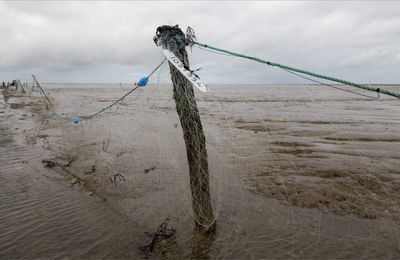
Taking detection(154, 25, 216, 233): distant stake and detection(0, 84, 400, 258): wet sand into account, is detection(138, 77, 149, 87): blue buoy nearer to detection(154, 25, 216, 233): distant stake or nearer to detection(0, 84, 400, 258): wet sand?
detection(0, 84, 400, 258): wet sand

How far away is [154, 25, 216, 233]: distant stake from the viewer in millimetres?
4086

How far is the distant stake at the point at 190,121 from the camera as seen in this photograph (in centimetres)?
409

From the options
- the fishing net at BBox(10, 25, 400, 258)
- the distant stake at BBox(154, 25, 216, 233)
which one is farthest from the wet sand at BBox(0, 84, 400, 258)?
the distant stake at BBox(154, 25, 216, 233)

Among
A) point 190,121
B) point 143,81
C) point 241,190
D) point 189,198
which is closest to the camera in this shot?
point 190,121

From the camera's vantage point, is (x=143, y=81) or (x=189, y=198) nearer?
(x=143, y=81)

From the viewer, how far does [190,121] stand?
14.0ft

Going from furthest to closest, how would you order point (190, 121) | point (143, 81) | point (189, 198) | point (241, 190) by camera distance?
point (241, 190)
point (189, 198)
point (143, 81)
point (190, 121)

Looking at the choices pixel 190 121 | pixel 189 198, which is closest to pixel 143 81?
pixel 190 121

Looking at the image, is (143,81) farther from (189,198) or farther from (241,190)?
(241,190)

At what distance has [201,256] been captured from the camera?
14.4ft

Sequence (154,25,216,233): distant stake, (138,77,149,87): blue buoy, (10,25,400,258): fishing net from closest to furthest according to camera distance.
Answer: (154,25,216,233): distant stake < (10,25,400,258): fishing net < (138,77,149,87): blue buoy

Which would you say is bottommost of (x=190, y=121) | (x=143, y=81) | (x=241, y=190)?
(x=241, y=190)

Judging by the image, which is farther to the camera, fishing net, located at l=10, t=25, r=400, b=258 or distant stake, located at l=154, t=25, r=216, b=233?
fishing net, located at l=10, t=25, r=400, b=258

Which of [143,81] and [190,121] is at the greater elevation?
[143,81]
